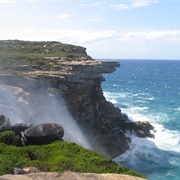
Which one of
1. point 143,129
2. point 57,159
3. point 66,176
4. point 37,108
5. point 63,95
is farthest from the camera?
point 143,129

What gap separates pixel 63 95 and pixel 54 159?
774 inches

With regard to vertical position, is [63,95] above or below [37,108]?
above

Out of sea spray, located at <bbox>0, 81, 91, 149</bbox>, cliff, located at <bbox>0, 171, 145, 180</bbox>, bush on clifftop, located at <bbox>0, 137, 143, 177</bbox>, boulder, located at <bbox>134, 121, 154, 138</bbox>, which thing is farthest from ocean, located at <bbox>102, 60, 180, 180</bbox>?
cliff, located at <bbox>0, 171, 145, 180</bbox>

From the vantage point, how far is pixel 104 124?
142ft

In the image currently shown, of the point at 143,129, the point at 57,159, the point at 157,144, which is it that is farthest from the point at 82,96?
the point at 57,159

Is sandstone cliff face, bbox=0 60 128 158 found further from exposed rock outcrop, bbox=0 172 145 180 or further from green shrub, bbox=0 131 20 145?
exposed rock outcrop, bbox=0 172 145 180

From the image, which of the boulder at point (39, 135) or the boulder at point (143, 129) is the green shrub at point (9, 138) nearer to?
the boulder at point (39, 135)

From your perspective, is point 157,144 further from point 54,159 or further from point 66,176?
point 66,176

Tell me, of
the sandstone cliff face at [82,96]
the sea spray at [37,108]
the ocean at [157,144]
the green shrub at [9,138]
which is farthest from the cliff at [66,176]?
the ocean at [157,144]

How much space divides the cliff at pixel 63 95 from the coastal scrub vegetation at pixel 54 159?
31.2 ft

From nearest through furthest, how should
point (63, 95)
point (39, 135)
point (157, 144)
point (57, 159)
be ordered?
point (57, 159), point (39, 135), point (63, 95), point (157, 144)

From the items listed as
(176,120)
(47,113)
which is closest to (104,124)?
(47,113)

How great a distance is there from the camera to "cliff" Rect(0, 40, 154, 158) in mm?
32222

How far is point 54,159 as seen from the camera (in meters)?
19.0
